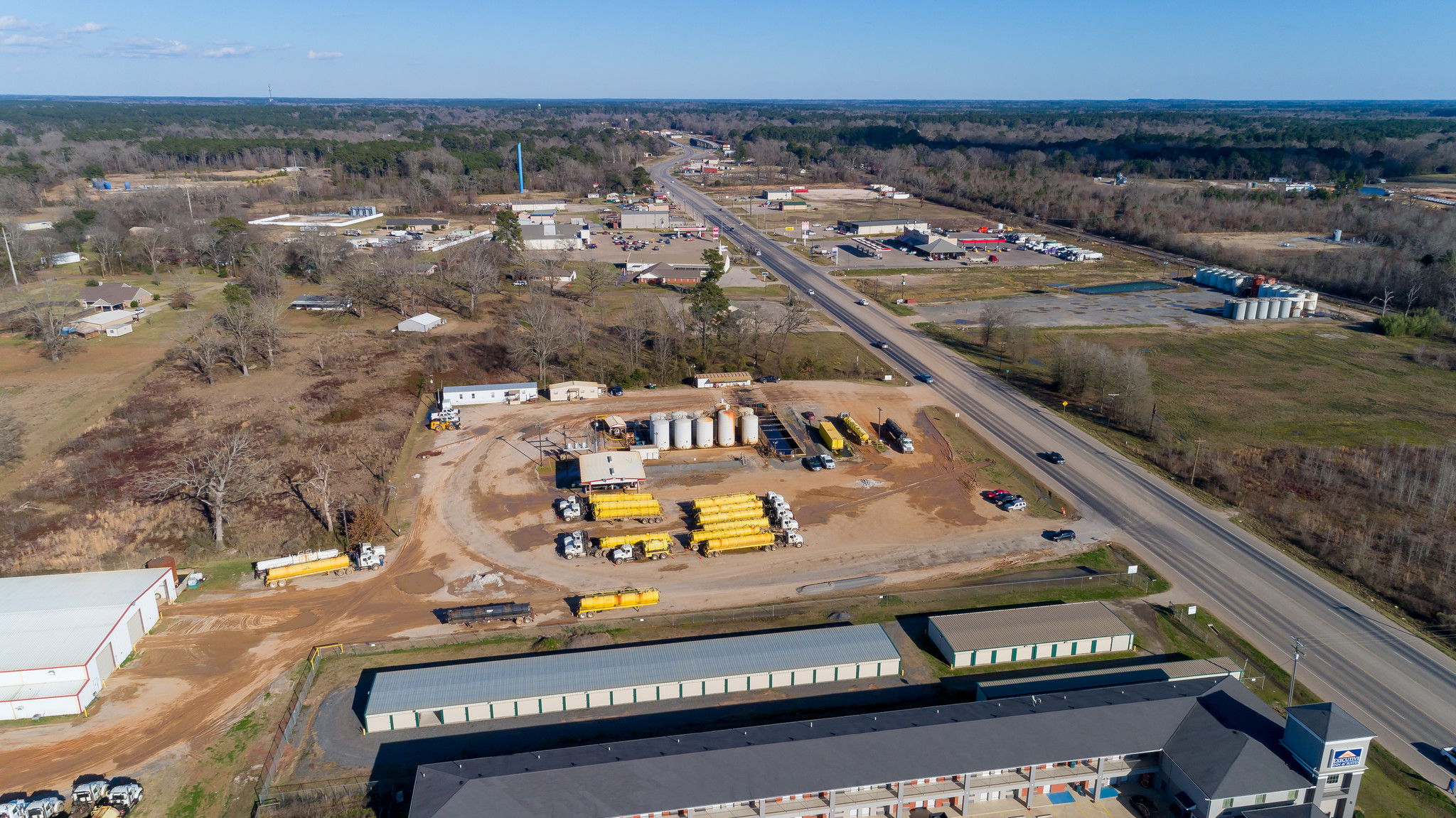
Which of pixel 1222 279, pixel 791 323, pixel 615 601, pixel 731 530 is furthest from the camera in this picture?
pixel 1222 279

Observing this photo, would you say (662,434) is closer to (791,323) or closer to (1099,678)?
(791,323)

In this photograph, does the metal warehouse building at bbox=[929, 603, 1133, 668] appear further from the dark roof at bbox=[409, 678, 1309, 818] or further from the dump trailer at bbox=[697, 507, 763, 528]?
the dump trailer at bbox=[697, 507, 763, 528]

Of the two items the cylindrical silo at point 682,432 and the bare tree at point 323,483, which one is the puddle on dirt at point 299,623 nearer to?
the bare tree at point 323,483

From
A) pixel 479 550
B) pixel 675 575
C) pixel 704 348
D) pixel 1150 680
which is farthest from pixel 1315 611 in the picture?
pixel 704 348

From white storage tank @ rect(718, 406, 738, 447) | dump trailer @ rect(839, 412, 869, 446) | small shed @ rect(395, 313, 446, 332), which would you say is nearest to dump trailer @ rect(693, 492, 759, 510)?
white storage tank @ rect(718, 406, 738, 447)

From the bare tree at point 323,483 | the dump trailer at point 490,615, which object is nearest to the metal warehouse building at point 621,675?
the dump trailer at point 490,615

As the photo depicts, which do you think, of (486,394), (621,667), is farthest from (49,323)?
(621,667)
